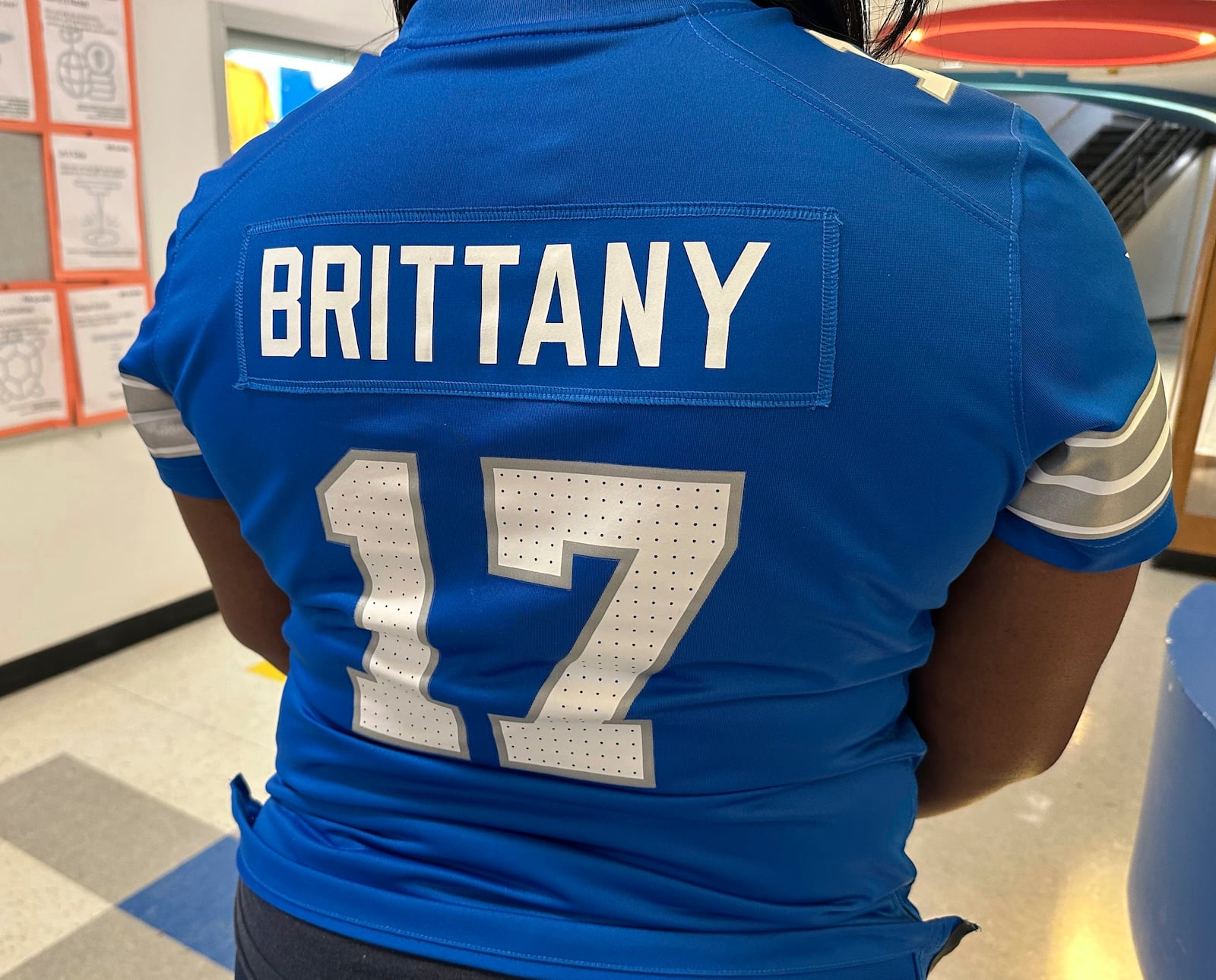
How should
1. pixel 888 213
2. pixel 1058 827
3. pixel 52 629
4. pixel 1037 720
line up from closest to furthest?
1. pixel 888 213
2. pixel 1037 720
3. pixel 1058 827
4. pixel 52 629

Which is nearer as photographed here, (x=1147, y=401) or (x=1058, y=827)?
(x=1147, y=401)

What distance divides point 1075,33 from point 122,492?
4311mm

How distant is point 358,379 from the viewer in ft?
2.00

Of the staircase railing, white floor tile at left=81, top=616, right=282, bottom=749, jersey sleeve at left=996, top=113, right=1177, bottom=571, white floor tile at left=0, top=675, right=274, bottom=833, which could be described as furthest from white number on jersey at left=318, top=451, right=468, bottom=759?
the staircase railing

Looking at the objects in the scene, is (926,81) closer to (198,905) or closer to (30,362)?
(198,905)

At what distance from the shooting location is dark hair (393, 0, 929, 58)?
0.68 metres

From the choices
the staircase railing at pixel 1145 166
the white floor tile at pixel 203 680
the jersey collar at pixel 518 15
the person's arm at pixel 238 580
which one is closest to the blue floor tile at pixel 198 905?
the white floor tile at pixel 203 680

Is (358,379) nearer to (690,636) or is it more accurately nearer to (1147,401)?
(690,636)

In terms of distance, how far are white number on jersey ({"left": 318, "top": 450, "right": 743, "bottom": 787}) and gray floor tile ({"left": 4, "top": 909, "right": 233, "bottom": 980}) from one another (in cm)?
156

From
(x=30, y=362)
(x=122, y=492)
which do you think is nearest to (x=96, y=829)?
(x=122, y=492)

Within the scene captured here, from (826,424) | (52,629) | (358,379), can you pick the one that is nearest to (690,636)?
(826,424)

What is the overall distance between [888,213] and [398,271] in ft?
0.95

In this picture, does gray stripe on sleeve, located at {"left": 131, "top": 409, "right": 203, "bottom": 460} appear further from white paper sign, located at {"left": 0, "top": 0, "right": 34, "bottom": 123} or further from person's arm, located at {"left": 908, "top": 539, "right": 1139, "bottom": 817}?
white paper sign, located at {"left": 0, "top": 0, "right": 34, "bottom": 123}

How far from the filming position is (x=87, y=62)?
110 inches
